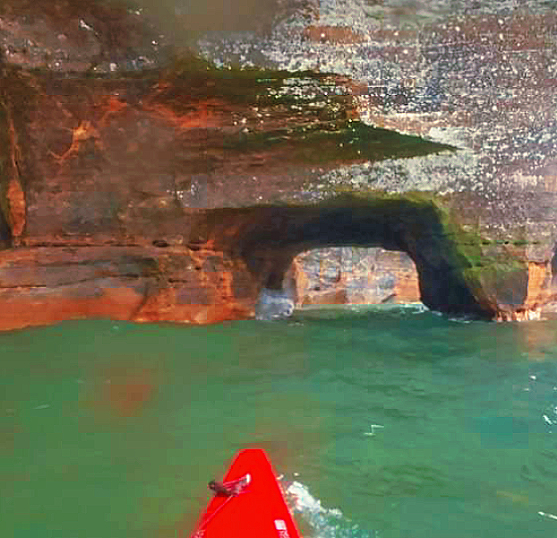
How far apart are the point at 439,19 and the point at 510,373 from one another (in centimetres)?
374

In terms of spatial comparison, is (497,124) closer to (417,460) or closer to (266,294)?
(417,460)

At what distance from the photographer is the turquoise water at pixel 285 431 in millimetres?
2293

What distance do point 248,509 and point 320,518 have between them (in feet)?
1.08

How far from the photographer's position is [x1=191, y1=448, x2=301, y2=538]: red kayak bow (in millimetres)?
1964

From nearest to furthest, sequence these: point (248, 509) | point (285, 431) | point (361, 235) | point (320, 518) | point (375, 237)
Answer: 1. point (248, 509)
2. point (320, 518)
3. point (285, 431)
4. point (361, 235)
5. point (375, 237)

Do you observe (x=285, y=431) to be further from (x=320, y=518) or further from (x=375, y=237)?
(x=375, y=237)

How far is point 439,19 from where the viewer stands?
6012 millimetres

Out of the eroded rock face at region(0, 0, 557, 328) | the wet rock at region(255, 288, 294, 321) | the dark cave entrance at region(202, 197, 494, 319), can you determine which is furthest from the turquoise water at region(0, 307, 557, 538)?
the wet rock at region(255, 288, 294, 321)

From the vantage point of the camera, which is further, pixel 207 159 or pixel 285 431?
pixel 207 159

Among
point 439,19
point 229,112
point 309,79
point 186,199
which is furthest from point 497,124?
point 186,199

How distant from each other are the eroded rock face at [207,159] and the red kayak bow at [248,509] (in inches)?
173

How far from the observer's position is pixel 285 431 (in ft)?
10.6

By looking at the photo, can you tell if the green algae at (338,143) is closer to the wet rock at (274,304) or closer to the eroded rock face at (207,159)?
the eroded rock face at (207,159)

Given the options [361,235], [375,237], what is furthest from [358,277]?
[361,235]
